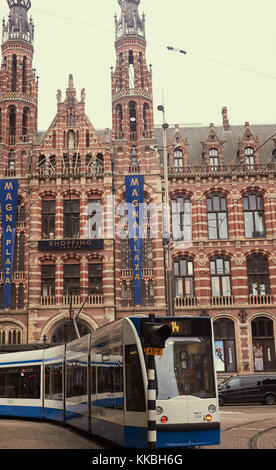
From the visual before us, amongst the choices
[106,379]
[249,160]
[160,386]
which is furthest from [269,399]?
[249,160]

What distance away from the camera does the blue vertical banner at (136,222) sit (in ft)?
118

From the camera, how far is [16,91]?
40.8m

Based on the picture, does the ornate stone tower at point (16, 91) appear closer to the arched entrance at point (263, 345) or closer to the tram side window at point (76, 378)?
the arched entrance at point (263, 345)

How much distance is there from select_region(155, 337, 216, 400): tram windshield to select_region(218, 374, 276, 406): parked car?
15.4m

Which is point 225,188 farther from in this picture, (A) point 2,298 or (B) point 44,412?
(B) point 44,412

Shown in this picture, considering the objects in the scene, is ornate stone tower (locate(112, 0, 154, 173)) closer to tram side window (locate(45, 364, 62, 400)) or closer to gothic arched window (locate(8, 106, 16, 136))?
gothic arched window (locate(8, 106, 16, 136))

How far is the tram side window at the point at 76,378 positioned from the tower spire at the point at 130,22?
32.0 m

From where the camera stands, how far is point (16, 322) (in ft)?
118

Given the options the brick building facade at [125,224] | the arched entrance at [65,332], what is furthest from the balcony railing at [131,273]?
the arched entrance at [65,332]

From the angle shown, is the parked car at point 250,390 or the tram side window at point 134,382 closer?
the tram side window at point 134,382

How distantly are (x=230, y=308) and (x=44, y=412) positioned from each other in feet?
65.3
